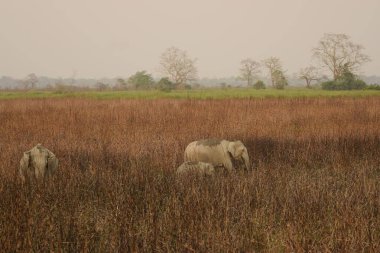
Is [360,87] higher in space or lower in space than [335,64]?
lower

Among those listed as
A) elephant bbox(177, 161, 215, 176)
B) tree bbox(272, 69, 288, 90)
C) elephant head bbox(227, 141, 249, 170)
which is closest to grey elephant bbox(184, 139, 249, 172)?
elephant head bbox(227, 141, 249, 170)

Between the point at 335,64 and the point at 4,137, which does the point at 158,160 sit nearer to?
the point at 4,137

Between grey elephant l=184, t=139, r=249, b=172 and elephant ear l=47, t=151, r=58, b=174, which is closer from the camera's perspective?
elephant ear l=47, t=151, r=58, b=174

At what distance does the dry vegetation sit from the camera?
2.68m

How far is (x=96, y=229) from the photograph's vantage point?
3.00 meters

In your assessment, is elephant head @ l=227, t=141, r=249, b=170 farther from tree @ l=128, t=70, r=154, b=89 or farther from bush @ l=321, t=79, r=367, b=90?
tree @ l=128, t=70, r=154, b=89

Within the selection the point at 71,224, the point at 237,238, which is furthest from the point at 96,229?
the point at 237,238

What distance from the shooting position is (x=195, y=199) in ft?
11.2

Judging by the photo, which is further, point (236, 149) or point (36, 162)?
point (236, 149)

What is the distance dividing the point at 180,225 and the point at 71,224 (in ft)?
2.77

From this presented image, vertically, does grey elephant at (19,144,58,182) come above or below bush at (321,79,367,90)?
below

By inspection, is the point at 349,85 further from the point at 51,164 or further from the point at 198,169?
the point at 51,164

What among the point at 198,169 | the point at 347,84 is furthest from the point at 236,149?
the point at 347,84

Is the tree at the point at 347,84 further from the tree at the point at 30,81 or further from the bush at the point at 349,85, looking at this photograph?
the tree at the point at 30,81
